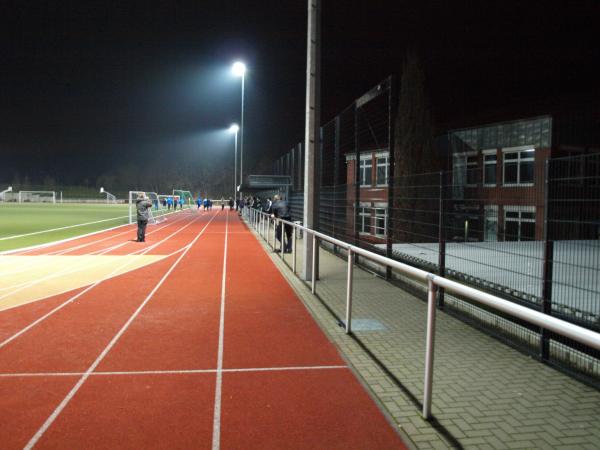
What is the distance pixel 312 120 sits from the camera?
33.7 feet

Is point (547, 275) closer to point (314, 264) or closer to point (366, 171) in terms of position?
point (314, 264)

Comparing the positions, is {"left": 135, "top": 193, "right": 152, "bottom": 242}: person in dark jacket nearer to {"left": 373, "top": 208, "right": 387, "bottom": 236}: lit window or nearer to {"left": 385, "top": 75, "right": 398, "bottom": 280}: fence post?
{"left": 373, "top": 208, "right": 387, "bottom": 236}: lit window

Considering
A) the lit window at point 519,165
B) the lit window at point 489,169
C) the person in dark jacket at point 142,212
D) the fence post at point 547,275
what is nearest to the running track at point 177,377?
the fence post at point 547,275

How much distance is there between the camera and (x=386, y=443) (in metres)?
3.46

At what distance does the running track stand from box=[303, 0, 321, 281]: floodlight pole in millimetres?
1596

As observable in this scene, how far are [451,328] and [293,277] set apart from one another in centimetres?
458

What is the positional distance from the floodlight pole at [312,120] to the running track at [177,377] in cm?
160

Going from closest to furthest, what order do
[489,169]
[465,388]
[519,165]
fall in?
[465,388], [519,165], [489,169]

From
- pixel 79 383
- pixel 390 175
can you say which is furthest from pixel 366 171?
pixel 79 383

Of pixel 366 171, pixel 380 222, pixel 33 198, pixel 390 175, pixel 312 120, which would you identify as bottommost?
pixel 380 222

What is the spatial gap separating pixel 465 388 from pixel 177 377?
256cm

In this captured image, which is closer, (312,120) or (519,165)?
(312,120)

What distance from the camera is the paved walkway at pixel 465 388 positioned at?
3574 mm

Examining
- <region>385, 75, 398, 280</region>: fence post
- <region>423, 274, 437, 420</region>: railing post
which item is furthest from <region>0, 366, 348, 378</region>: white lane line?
<region>385, 75, 398, 280</region>: fence post
